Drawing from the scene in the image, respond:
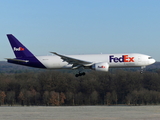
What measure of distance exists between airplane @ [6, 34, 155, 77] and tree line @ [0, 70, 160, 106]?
46.1 m

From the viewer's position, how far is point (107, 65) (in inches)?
2328

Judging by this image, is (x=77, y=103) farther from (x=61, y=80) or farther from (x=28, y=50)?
(x=28, y=50)

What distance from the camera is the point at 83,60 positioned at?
199 feet

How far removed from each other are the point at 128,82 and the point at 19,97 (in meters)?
35.2

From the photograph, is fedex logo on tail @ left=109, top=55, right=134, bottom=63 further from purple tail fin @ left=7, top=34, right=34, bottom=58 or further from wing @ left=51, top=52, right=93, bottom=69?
purple tail fin @ left=7, top=34, right=34, bottom=58

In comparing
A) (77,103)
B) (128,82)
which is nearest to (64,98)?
(77,103)

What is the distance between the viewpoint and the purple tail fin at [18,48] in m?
64.4

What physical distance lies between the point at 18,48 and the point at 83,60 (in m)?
12.4

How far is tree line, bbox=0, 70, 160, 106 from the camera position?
11075 cm
